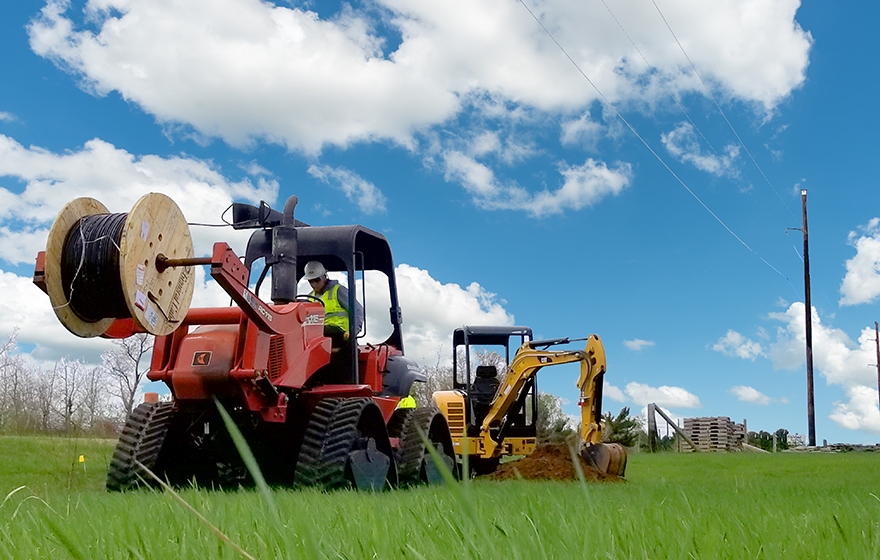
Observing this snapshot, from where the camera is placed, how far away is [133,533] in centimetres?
225

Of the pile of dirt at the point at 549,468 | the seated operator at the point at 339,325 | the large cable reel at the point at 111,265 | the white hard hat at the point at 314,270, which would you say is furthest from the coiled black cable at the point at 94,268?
the pile of dirt at the point at 549,468

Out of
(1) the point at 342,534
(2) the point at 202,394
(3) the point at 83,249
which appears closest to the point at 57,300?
(3) the point at 83,249

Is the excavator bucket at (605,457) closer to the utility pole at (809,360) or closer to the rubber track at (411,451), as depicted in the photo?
the rubber track at (411,451)

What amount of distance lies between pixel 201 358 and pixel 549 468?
9.11 meters

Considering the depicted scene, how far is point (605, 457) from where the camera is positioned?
45.0ft

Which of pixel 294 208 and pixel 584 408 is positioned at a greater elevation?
pixel 294 208

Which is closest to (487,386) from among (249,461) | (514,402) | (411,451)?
(514,402)

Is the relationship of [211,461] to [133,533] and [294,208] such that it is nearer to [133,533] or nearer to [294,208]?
→ [294,208]

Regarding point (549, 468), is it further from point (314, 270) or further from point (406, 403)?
point (314, 270)

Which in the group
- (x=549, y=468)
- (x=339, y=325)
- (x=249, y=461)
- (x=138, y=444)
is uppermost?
(x=339, y=325)

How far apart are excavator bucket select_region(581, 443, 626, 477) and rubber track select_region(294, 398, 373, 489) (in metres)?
8.02

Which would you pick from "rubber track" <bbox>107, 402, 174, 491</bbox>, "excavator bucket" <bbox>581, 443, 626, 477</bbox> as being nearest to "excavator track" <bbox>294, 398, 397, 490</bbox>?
"rubber track" <bbox>107, 402, 174, 491</bbox>

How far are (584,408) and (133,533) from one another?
1286cm

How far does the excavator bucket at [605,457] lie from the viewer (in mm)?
13625
